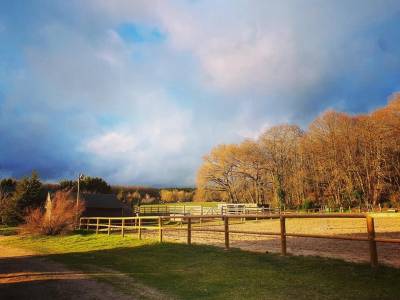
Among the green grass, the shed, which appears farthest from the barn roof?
the green grass

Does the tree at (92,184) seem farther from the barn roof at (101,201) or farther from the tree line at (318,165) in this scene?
the barn roof at (101,201)

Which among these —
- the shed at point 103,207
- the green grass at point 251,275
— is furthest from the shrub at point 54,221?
the shed at point 103,207

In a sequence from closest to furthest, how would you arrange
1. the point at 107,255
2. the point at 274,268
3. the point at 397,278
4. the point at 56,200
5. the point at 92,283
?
the point at 397,278 → the point at 92,283 → the point at 274,268 → the point at 107,255 → the point at 56,200

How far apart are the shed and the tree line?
840 inches

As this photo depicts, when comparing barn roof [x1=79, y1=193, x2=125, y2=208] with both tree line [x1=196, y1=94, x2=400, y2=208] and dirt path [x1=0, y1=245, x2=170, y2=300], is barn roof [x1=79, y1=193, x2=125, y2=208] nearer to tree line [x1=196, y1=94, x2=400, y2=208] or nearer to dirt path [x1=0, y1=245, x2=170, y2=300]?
tree line [x1=196, y1=94, x2=400, y2=208]

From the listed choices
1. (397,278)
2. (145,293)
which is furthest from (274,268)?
(145,293)

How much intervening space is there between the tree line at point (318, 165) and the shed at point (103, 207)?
21.3 metres

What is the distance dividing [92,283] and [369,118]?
50672mm

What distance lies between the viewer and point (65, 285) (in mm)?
8414

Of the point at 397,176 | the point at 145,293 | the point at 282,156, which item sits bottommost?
the point at 145,293

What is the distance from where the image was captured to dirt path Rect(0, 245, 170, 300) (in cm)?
735

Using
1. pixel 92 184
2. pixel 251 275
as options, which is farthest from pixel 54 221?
pixel 92 184

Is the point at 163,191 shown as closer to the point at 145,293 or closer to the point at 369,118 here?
the point at 369,118

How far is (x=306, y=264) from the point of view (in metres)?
9.27
